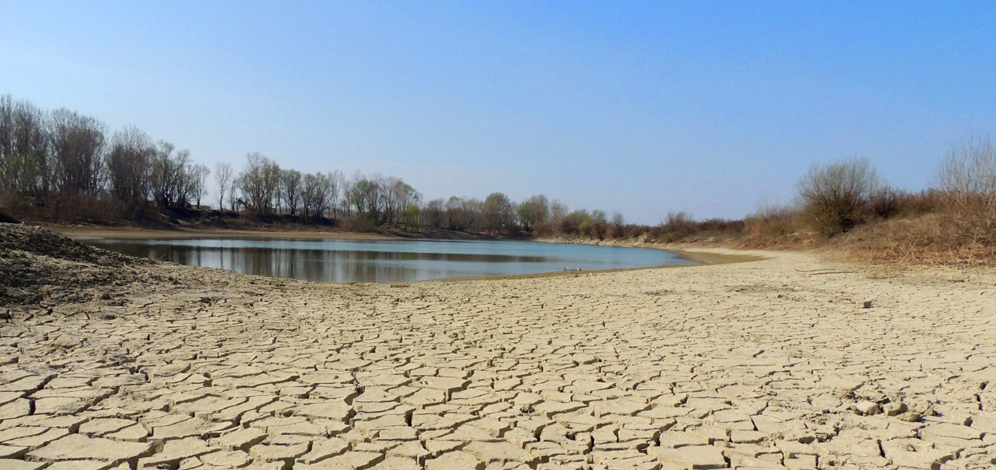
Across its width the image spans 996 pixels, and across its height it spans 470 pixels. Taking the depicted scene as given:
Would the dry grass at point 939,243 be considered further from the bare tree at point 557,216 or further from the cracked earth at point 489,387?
the bare tree at point 557,216

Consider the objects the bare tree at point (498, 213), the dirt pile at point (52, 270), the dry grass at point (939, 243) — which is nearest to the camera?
the dirt pile at point (52, 270)

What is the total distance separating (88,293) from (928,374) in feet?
28.4

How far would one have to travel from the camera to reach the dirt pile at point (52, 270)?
6.60 meters

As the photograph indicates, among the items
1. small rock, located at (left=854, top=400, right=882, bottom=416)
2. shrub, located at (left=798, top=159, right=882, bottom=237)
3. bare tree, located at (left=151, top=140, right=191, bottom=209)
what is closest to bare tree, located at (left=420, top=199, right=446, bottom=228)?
bare tree, located at (left=151, top=140, right=191, bottom=209)

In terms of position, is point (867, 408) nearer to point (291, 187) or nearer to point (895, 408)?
point (895, 408)

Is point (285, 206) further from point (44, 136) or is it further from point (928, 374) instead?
point (928, 374)

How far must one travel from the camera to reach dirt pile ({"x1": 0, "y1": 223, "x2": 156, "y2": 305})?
21.6 feet

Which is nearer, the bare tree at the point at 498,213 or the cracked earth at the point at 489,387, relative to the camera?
the cracked earth at the point at 489,387

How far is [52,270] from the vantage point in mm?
7863

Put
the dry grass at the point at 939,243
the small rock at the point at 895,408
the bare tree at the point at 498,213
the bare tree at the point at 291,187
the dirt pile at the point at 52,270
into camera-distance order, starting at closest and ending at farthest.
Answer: the small rock at the point at 895,408 → the dirt pile at the point at 52,270 → the dry grass at the point at 939,243 → the bare tree at the point at 291,187 → the bare tree at the point at 498,213

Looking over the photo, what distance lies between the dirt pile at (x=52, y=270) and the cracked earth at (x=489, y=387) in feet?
1.45

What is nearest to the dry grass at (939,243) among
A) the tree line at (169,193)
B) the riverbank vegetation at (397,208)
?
the riverbank vegetation at (397,208)

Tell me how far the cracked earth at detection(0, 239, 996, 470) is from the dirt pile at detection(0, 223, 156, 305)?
1.45ft

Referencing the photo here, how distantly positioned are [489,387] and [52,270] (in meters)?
7.25
